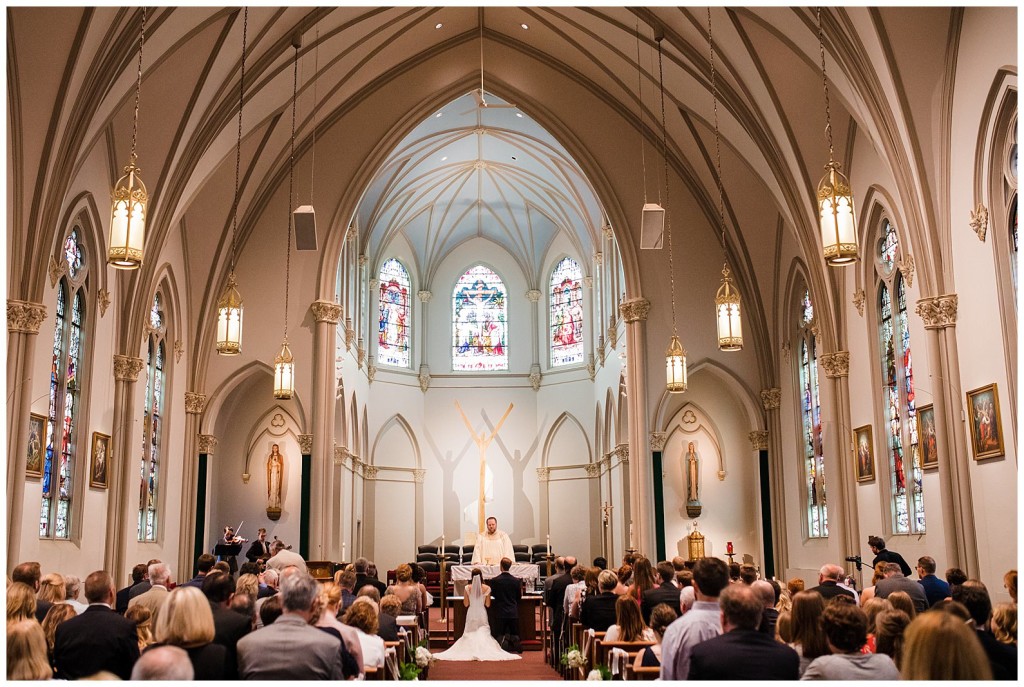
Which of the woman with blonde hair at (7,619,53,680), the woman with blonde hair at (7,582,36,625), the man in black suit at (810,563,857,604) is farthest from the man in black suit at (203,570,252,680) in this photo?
the man in black suit at (810,563,857,604)

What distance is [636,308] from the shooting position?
21.1 meters

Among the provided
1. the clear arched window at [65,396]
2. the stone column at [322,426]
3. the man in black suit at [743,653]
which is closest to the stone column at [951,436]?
the man in black suit at [743,653]

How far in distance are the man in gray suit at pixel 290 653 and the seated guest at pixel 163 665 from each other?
0.66 m

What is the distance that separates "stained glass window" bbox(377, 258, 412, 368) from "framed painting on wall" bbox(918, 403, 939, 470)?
19424mm

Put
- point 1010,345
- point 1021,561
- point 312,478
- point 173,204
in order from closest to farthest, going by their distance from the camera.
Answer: point 1021,561 → point 1010,345 → point 173,204 → point 312,478

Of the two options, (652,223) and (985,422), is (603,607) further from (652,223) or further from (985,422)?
(652,223)

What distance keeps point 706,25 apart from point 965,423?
750cm

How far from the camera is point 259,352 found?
71.3ft

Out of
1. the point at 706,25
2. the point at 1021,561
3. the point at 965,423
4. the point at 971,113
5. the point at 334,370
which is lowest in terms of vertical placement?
the point at 1021,561

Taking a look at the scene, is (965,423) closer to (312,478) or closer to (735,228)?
(735,228)

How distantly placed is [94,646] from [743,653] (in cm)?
365

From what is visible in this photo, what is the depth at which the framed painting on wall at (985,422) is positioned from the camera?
40.4 ft

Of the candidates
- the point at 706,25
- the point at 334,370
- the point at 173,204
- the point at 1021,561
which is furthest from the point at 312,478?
the point at 1021,561

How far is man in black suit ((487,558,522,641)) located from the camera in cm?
1497
